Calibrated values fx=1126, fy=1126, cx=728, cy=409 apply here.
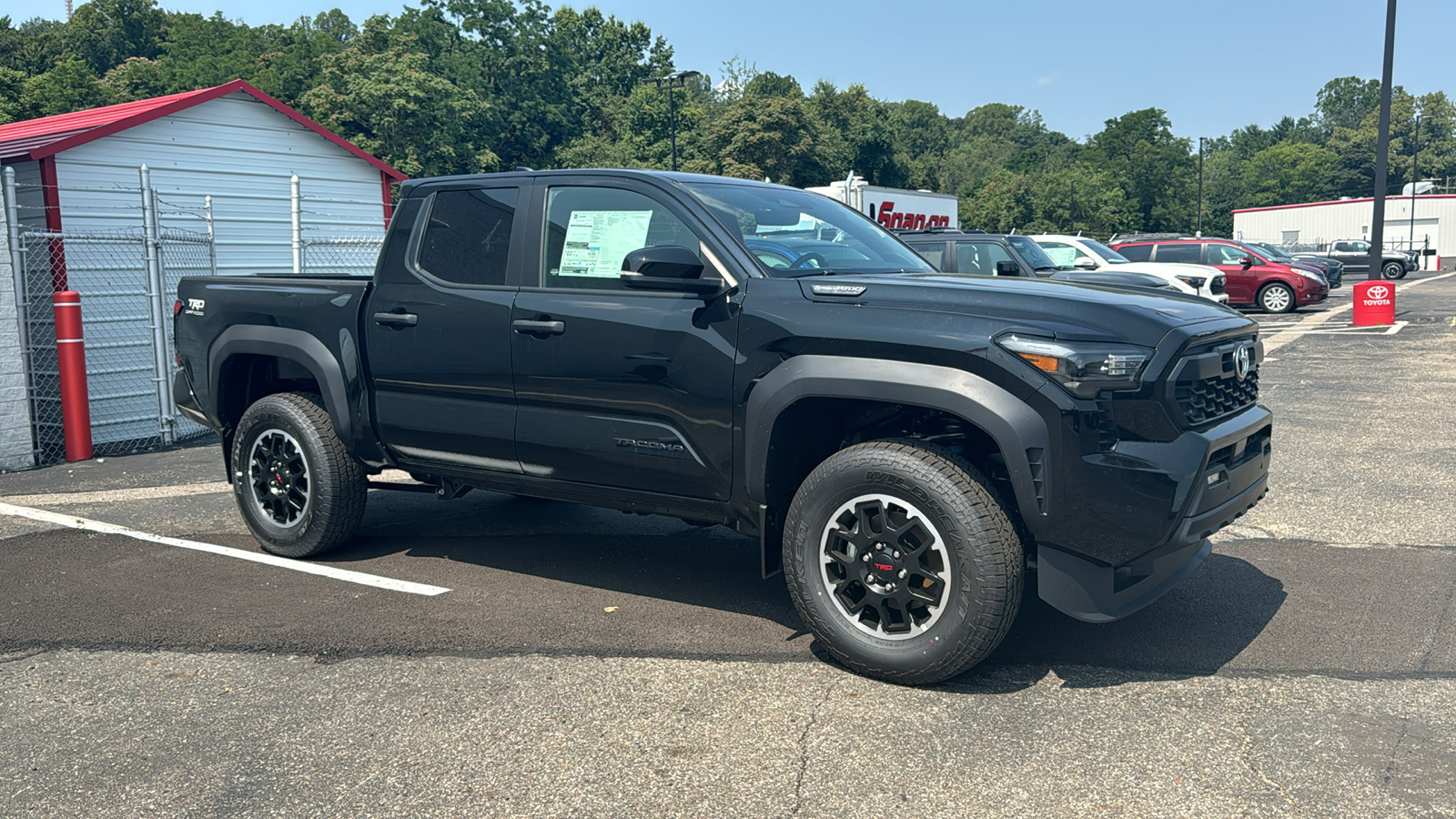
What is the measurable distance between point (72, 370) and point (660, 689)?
726 cm

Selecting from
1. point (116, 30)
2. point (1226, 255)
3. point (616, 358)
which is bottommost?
point (616, 358)

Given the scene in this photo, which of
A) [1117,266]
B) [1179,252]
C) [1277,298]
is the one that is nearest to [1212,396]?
[1117,266]

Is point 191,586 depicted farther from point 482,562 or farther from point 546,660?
point 546,660

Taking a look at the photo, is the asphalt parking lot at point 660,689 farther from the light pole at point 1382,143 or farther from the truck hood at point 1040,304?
the light pole at point 1382,143

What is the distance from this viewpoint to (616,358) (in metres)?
4.55

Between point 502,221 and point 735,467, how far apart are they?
5.61 feet

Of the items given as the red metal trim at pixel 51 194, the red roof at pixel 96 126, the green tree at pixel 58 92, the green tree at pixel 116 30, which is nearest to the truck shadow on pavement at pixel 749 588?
the red metal trim at pixel 51 194

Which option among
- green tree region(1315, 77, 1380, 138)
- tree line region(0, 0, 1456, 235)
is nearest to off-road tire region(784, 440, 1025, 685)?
tree line region(0, 0, 1456, 235)

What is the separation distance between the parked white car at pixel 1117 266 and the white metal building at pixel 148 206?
1027 centimetres

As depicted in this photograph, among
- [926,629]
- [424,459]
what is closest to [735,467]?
[926,629]

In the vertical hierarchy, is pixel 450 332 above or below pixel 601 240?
below

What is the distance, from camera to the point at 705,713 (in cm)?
379

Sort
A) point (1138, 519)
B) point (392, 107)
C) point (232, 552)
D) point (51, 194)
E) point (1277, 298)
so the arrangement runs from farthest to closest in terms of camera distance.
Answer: point (392, 107) < point (1277, 298) < point (51, 194) < point (232, 552) < point (1138, 519)

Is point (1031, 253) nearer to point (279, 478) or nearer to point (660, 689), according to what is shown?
point (279, 478)
